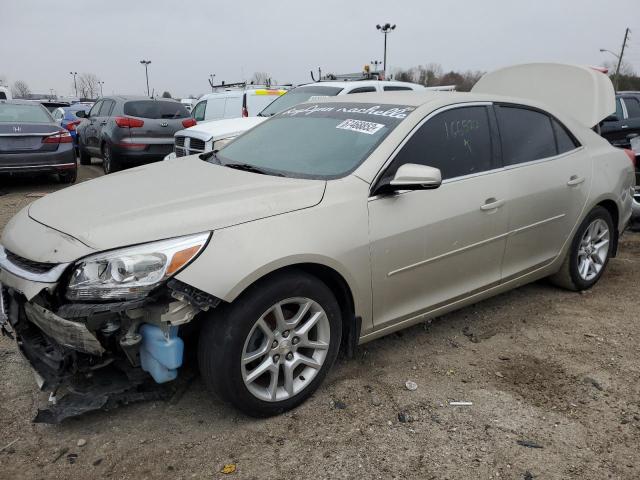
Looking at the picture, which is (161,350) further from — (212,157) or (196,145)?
(196,145)

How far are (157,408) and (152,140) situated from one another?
842 centimetres

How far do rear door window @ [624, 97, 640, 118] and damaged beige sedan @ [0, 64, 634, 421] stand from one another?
8538 mm

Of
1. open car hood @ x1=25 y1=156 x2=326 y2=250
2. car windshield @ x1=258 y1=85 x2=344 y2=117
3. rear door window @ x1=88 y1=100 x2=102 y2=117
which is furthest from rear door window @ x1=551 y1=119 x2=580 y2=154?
rear door window @ x1=88 y1=100 x2=102 y2=117

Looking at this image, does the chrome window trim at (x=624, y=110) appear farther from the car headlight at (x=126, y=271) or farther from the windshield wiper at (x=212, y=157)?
the car headlight at (x=126, y=271)

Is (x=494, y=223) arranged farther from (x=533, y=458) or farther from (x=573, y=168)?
(x=533, y=458)

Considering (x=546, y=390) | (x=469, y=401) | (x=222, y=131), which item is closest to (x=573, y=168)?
(x=546, y=390)

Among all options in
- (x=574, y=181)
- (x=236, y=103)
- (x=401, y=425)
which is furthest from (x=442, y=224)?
(x=236, y=103)

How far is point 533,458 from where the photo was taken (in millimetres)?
2561

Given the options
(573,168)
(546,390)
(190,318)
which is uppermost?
(573,168)

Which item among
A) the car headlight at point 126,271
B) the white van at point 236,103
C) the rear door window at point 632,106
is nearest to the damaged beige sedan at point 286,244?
the car headlight at point 126,271

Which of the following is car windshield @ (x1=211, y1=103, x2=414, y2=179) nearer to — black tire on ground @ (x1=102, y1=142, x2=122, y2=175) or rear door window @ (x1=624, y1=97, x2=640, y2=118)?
black tire on ground @ (x1=102, y1=142, x2=122, y2=175)

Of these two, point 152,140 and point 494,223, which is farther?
point 152,140

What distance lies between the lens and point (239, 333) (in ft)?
8.35

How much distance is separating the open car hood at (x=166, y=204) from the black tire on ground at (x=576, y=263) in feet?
8.07
